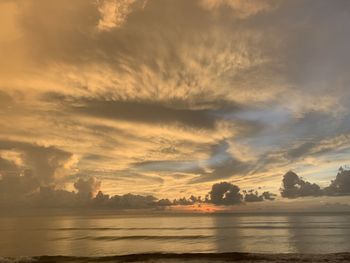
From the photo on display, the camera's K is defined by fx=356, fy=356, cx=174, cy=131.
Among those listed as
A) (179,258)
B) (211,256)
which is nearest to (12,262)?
(179,258)

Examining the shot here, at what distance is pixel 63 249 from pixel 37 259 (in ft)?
80.5

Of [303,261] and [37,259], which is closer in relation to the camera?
[303,261]

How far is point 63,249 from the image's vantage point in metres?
76.2

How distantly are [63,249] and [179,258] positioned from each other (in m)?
35.1

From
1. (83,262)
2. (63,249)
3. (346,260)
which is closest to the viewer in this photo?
(346,260)

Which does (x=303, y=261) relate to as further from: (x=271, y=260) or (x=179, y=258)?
(x=179, y=258)

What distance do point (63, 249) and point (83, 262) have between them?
2825cm

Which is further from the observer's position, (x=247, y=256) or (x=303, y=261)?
(x=247, y=256)

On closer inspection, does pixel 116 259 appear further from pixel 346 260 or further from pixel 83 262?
pixel 346 260

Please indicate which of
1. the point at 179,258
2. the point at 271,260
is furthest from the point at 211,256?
the point at 271,260

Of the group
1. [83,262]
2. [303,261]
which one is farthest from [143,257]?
[303,261]

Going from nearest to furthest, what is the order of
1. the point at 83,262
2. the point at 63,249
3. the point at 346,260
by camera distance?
the point at 346,260 < the point at 83,262 < the point at 63,249

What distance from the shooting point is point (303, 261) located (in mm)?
47406

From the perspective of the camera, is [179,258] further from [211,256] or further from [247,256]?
[247,256]
